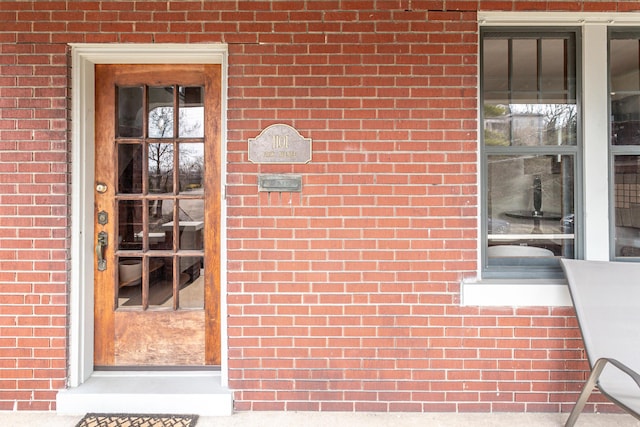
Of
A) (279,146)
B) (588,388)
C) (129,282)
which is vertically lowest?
(588,388)

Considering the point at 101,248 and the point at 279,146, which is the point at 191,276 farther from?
the point at 279,146

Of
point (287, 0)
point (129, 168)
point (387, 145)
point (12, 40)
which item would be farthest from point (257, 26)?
point (12, 40)

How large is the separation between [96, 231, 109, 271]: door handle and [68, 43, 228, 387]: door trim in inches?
3.0

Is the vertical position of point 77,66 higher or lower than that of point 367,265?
higher

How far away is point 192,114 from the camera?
294 cm

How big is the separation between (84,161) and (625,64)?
3813 mm

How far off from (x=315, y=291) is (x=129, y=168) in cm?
162

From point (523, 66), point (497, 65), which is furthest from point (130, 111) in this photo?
point (523, 66)

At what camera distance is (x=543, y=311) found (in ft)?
8.82

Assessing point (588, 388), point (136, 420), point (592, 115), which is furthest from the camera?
point (592, 115)

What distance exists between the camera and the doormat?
8.41ft

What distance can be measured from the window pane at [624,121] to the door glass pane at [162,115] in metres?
3.11

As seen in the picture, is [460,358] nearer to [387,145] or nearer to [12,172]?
[387,145]

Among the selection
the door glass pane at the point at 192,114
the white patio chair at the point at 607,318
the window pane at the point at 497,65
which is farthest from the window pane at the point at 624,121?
the door glass pane at the point at 192,114
